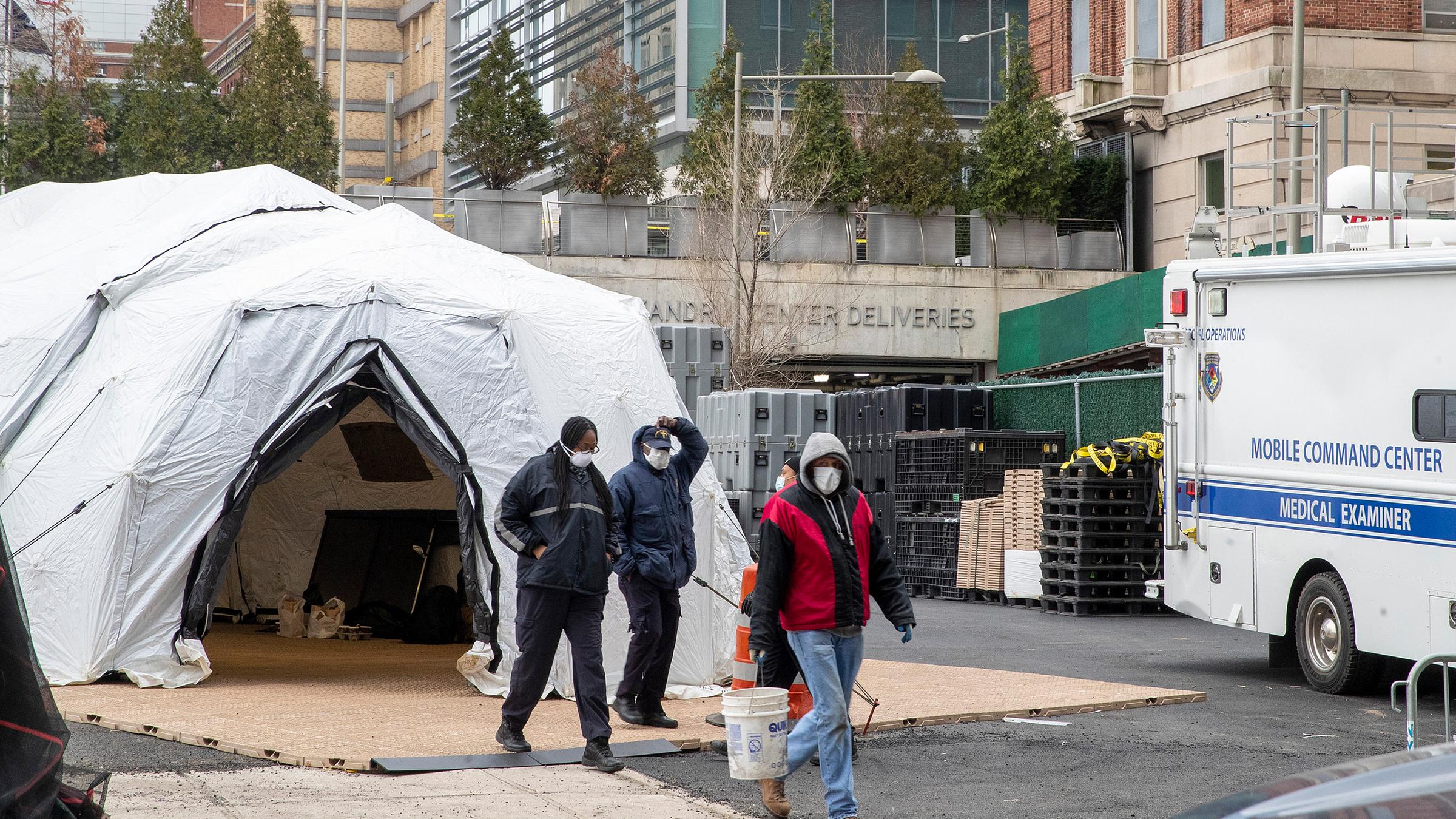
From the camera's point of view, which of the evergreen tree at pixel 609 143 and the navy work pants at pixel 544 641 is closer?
the navy work pants at pixel 544 641

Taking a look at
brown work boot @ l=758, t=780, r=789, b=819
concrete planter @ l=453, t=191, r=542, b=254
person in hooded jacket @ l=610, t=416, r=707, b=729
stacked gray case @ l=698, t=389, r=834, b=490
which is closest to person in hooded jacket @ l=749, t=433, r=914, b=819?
brown work boot @ l=758, t=780, r=789, b=819

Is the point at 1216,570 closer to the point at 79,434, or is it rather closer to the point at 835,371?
the point at 79,434

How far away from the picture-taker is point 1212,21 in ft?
114

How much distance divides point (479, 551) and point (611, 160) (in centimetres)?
2515

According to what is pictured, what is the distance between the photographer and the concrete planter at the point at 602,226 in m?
35.8

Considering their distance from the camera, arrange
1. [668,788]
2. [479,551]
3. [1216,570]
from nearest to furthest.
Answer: [668,788]
[479,551]
[1216,570]

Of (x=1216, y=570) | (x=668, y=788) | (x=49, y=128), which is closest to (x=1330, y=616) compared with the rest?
(x=1216, y=570)

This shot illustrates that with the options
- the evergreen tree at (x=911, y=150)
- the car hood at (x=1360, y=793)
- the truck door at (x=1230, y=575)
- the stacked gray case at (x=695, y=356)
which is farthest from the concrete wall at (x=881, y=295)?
the car hood at (x=1360, y=793)

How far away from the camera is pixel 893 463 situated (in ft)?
76.0

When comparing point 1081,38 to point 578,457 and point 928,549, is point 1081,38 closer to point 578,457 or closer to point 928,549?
point 928,549

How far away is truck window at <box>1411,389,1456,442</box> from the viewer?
1108 centimetres

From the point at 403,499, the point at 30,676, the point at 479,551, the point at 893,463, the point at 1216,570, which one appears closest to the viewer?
the point at 30,676

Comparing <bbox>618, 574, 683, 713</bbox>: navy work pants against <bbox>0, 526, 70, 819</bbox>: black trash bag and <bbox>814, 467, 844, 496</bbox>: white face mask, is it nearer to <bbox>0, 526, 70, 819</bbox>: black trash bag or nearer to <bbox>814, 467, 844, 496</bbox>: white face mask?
<bbox>814, 467, 844, 496</bbox>: white face mask

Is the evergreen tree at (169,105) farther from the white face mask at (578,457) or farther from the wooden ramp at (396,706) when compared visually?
the white face mask at (578,457)
